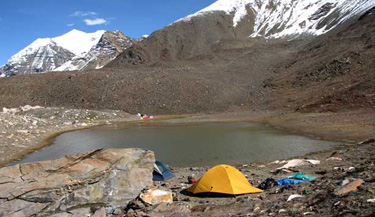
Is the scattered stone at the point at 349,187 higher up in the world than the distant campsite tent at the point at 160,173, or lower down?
higher up

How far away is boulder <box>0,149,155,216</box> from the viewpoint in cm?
1220

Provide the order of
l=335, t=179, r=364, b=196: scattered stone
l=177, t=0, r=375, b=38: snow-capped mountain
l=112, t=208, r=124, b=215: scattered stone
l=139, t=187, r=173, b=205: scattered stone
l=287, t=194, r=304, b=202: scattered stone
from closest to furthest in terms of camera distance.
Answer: l=335, t=179, r=364, b=196: scattered stone
l=287, t=194, r=304, b=202: scattered stone
l=112, t=208, r=124, b=215: scattered stone
l=139, t=187, r=173, b=205: scattered stone
l=177, t=0, r=375, b=38: snow-capped mountain

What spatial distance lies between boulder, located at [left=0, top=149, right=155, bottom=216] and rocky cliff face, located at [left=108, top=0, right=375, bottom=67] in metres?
128

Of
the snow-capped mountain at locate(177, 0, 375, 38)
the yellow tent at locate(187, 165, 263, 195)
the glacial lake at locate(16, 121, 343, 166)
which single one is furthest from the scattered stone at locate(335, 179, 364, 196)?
the snow-capped mountain at locate(177, 0, 375, 38)

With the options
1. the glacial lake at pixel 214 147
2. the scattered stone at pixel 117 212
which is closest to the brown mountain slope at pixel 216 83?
the glacial lake at pixel 214 147

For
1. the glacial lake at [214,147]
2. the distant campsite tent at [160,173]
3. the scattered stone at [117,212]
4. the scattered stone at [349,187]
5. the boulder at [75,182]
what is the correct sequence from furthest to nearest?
the glacial lake at [214,147], the distant campsite tent at [160,173], the scattered stone at [117,212], the boulder at [75,182], the scattered stone at [349,187]

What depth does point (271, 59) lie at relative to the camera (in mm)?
105375

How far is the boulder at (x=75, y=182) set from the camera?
12203 millimetres

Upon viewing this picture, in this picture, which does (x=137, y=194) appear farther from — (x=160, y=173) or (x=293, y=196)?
(x=293, y=196)

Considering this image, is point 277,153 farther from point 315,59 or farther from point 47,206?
point 315,59

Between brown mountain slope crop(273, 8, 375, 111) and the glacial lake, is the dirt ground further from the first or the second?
brown mountain slope crop(273, 8, 375, 111)

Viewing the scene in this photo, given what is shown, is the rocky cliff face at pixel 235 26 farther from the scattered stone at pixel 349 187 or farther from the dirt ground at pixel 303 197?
the scattered stone at pixel 349 187

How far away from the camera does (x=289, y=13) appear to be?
168 m

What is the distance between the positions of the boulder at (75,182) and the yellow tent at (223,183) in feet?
7.56
